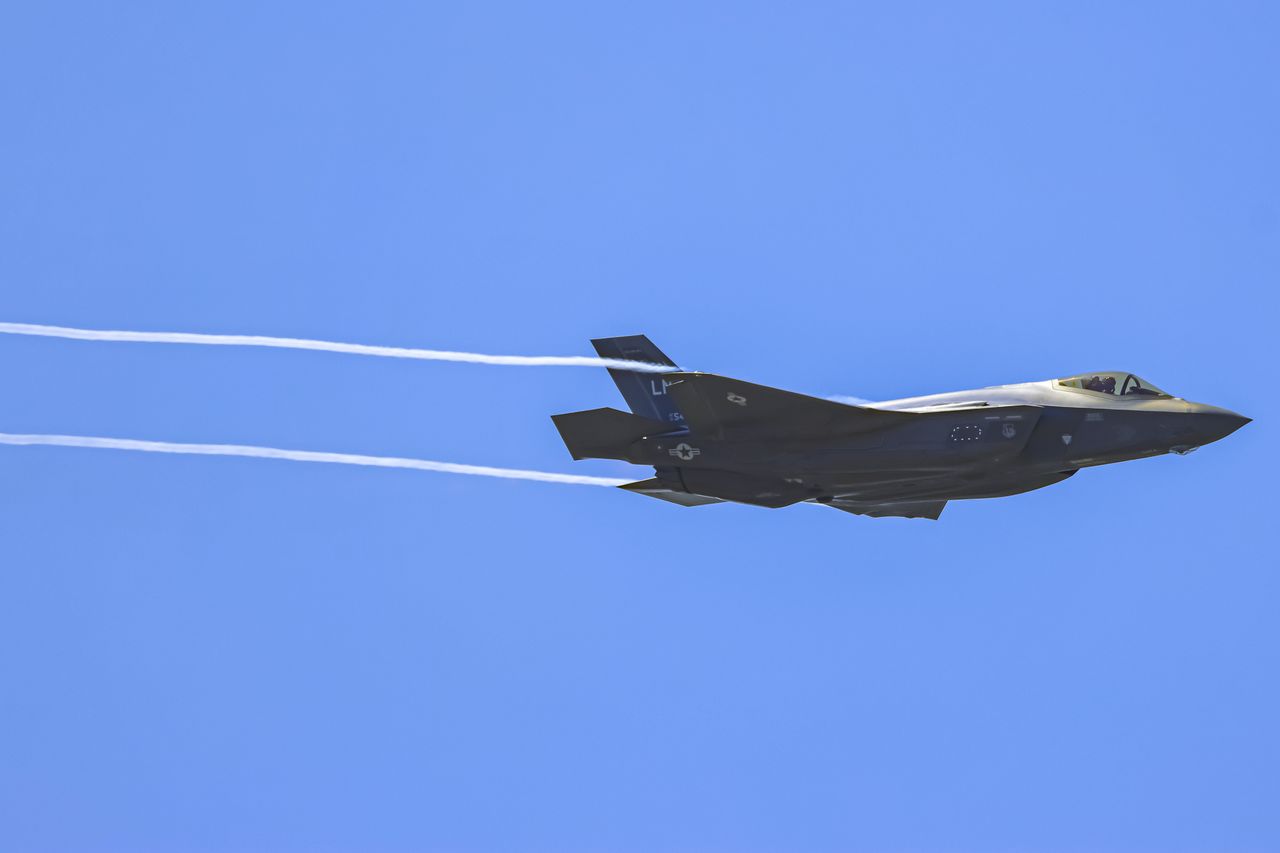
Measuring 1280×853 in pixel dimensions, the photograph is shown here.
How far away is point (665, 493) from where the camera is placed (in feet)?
121

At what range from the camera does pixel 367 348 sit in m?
35.2

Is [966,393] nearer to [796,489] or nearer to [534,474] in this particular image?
[796,489]

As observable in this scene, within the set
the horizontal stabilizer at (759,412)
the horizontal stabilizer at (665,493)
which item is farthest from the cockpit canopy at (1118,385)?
the horizontal stabilizer at (665,493)

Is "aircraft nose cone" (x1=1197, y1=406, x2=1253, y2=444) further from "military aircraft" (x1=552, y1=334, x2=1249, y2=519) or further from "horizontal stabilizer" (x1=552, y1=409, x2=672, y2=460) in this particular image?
"horizontal stabilizer" (x1=552, y1=409, x2=672, y2=460)

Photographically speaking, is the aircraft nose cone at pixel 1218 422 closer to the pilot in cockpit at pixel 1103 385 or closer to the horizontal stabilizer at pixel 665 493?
the pilot in cockpit at pixel 1103 385

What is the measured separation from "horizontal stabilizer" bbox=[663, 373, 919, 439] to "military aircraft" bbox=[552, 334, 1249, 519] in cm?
2

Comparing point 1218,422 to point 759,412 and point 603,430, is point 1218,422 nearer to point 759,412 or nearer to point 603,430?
point 759,412

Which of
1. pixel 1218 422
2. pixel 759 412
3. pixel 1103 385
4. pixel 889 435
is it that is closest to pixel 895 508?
pixel 889 435

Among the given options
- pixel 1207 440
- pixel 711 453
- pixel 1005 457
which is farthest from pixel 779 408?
pixel 1207 440

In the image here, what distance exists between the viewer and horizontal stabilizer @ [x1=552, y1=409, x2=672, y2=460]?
33938 millimetres

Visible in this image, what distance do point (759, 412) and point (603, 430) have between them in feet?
8.19

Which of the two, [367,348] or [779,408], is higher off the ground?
[367,348]

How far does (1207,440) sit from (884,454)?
16.8ft

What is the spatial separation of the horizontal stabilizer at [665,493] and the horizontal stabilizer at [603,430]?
51.6 inches
